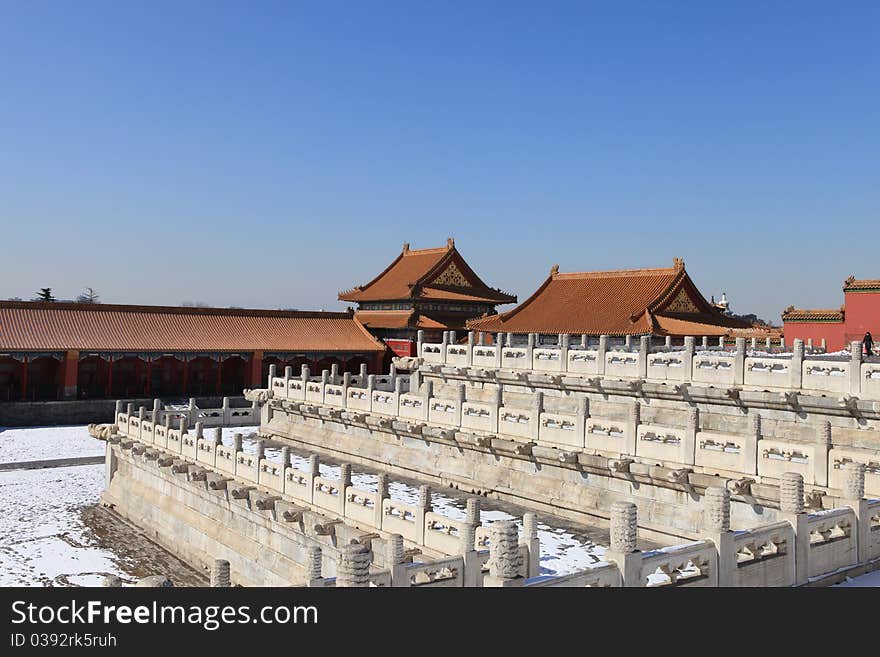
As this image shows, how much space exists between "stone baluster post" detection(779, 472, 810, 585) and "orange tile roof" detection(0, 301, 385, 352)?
33151 mm

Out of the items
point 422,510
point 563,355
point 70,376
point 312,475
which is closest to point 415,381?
point 563,355

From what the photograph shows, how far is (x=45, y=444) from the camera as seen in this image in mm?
29031

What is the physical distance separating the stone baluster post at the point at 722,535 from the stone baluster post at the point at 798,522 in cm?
101

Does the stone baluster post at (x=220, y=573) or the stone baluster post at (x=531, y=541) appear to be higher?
the stone baluster post at (x=531, y=541)

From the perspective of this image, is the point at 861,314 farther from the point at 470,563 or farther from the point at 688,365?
the point at 470,563

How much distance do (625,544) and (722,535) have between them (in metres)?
1.52

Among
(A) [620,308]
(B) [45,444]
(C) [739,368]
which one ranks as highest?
(A) [620,308]

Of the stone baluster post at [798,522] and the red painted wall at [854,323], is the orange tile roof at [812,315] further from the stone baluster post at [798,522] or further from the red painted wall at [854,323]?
the stone baluster post at [798,522]

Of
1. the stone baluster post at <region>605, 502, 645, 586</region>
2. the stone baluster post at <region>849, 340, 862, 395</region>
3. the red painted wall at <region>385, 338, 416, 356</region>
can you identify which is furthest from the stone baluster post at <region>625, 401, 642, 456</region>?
the red painted wall at <region>385, 338, 416, 356</region>

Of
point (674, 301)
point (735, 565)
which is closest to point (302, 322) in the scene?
point (674, 301)

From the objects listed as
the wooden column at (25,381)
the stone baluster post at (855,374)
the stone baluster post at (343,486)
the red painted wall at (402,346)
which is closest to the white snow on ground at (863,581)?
the stone baluster post at (855,374)

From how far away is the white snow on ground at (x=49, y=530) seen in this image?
15.4m

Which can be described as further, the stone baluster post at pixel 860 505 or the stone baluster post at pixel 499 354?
the stone baluster post at pixel 499 354
